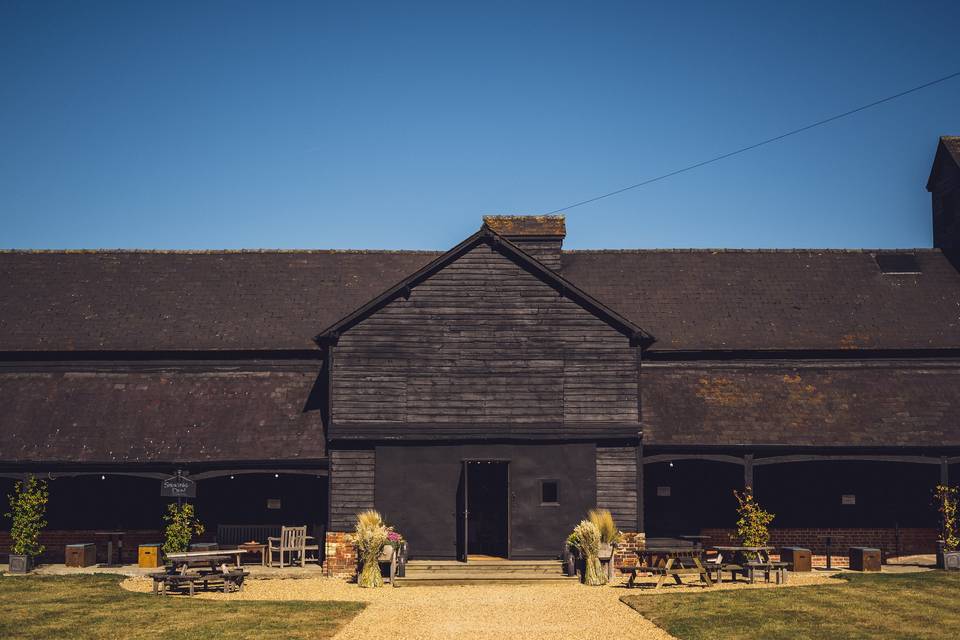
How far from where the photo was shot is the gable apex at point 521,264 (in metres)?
24.8

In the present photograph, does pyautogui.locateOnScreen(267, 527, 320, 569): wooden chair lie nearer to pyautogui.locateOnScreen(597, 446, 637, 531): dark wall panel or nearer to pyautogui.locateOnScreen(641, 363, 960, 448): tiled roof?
pyautogui.locateOnScreen(597, 446, 637, 531): dark wall panel

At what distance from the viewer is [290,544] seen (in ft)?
80.1

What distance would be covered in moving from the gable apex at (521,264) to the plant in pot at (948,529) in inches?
315

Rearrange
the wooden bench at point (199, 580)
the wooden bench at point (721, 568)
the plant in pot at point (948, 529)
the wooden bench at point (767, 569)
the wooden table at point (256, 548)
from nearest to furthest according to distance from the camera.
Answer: the wooden bench at point (199, 580), the wooden bench at point (767, 569), the wooden bench at point (721, 568), the plant in pot at point (948, 529), the wooden table at point (256, 548)

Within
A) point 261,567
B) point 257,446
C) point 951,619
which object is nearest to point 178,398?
point 257,446

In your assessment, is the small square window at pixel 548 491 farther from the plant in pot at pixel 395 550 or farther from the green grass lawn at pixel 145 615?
the green grass lawn at pixel 145 615

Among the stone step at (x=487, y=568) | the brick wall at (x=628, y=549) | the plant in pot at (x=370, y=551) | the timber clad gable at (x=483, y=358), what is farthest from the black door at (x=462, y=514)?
the brick wall at (x=628, y=549)

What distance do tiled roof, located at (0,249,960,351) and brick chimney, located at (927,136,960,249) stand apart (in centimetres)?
80

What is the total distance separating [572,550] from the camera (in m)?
23.1

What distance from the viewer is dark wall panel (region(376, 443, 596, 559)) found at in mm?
24292

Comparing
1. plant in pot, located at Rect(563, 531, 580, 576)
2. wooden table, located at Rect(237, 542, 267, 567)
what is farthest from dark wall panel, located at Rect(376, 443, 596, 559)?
wooden table, located at Rect(237, 542, 267, 567)

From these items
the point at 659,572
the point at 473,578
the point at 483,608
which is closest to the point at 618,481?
the point at 659,572

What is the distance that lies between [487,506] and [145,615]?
10478 millimetres

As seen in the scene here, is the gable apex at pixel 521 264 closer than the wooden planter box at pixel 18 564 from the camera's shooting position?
No
